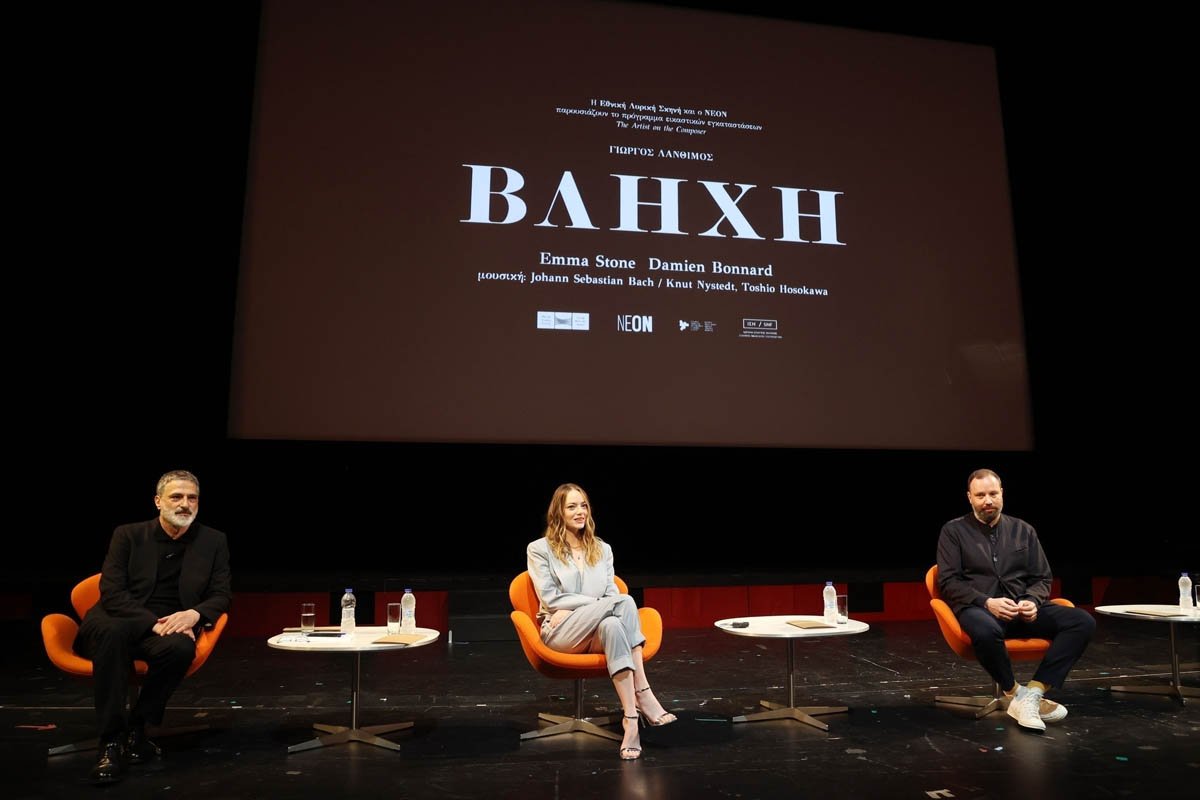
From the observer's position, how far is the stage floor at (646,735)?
9.09ft

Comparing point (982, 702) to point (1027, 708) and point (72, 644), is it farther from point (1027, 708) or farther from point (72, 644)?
point (72, 644)

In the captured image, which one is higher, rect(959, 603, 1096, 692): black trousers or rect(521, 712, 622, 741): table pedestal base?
rect(959, 603, 1096, 692): black trousers

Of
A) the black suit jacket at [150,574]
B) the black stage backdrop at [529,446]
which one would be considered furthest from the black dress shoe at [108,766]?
the black stage backdrop at [529,446]

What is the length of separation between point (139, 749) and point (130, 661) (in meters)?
0.30

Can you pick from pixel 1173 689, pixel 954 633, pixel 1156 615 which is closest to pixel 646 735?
pixel 954 633

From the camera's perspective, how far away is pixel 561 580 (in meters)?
3.56

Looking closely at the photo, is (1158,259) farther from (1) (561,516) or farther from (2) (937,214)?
(1) (561,516)

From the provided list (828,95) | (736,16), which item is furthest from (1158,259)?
(736,16)

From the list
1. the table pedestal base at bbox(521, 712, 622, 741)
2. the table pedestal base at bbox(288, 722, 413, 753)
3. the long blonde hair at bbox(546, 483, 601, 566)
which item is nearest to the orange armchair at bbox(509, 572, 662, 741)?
the table pedestal base at bbox(521, 712, 622, 741)

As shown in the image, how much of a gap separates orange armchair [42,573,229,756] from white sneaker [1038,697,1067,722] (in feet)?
10.5

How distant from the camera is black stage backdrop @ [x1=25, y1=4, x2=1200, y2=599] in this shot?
575cm

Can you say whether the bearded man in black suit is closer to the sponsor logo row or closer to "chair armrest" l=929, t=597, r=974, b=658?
the sponsor logo row

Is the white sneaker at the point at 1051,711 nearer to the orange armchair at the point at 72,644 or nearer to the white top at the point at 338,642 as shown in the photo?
the white top at the point at 338,642

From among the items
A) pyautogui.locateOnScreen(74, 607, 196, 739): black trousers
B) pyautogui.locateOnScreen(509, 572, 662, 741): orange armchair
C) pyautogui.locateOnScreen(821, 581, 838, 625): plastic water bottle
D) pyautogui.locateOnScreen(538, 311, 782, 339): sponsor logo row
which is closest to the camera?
pyautogui.locateOnScreen(74, 607, 196, 739): black trousers
